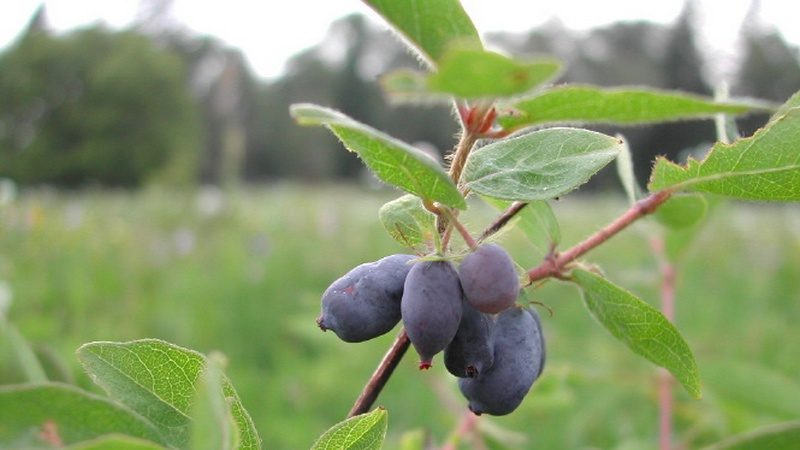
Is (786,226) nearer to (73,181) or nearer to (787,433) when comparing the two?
(787,433)

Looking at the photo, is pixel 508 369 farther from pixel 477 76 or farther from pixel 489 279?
pixel 477 76

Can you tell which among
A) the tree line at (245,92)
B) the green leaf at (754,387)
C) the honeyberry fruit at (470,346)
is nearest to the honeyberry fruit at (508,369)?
the honeyberry fruit at (470,346)

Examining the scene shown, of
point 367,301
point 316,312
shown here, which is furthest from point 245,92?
point 367,301

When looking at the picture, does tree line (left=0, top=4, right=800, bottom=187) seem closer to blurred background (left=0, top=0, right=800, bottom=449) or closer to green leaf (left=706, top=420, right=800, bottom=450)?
blurred background (left=0, top=0, right=800, bottom=449)

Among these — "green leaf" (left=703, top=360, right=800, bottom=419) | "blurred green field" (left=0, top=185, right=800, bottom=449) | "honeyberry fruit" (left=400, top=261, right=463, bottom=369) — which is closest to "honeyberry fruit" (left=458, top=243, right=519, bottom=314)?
"honeyberry fruit" (left=400, top=261, right=463, bottom=369)

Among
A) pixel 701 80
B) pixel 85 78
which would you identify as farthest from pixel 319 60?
pixel 701 80

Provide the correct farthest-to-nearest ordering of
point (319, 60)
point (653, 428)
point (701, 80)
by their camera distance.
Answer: point (319, 60) < point (701, 80) < point (653, 428)
